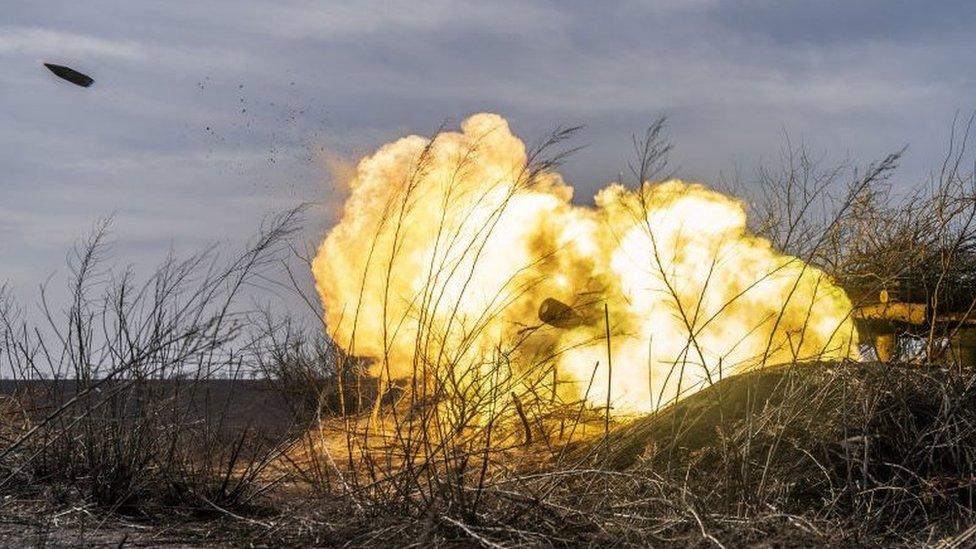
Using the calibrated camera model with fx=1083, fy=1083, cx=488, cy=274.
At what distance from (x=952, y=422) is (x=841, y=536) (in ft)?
7.51

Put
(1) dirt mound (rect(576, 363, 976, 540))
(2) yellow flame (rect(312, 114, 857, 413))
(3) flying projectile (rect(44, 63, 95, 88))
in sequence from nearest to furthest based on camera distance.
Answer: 1. (1) dirt mound (rect(576, 363, 976, 540))
2. (3) flying projectile (rect(44, 63, 95, 88))
3. (2) yellow flame (rect(312, 114, 857, 413))

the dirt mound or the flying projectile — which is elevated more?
the flying projectile

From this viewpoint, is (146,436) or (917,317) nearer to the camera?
(146,436)

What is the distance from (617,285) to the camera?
1120 centimetres

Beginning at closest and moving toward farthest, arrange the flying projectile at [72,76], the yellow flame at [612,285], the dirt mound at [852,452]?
the dirt mound at [852,452]
the flying projectile at [72,76]
the yellow flame at [612,285]

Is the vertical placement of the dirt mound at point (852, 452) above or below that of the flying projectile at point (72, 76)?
below

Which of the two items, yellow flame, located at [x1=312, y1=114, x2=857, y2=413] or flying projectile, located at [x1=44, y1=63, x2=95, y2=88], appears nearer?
flying projectile, located at [x1=44, y1=63, x2=95, y2=88]

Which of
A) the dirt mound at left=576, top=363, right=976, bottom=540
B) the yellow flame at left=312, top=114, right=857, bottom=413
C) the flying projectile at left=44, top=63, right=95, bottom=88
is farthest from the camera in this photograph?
the yellow flame at left=312, top=114, right=857, bottom=413

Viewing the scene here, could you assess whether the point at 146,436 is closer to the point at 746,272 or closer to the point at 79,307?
the point at 79,307

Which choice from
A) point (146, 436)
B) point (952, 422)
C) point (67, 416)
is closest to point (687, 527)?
point (952, 422)

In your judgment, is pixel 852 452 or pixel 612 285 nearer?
pixel 852 452

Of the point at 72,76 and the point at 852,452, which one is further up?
the point at 72,76

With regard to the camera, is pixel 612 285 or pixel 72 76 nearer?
pixel 72 76

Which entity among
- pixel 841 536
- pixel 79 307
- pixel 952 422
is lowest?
pixel 841 536
